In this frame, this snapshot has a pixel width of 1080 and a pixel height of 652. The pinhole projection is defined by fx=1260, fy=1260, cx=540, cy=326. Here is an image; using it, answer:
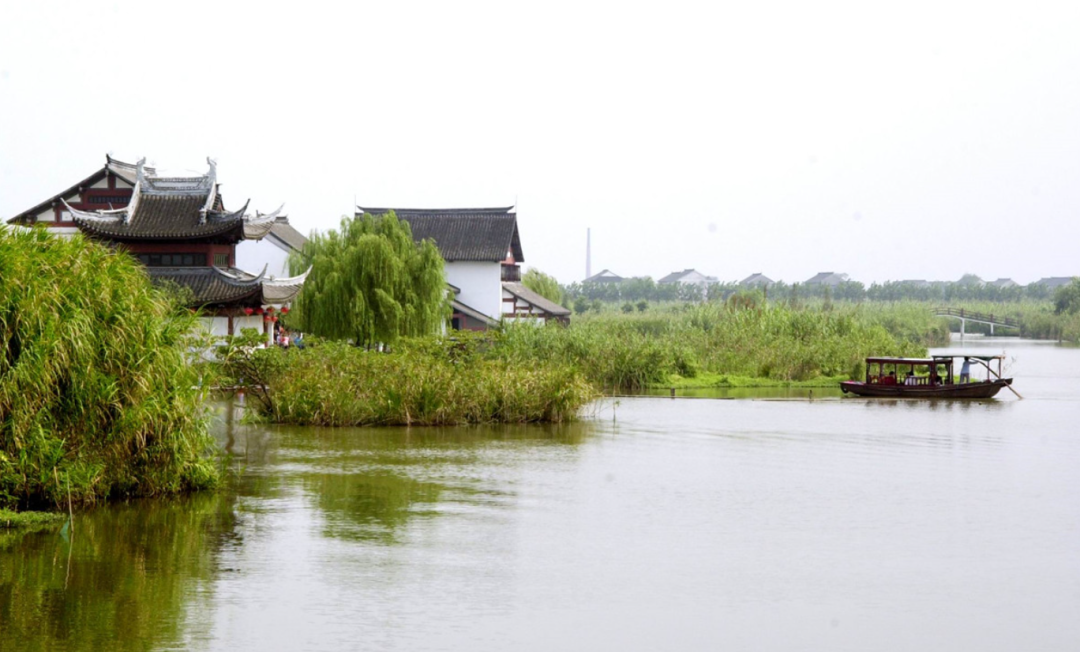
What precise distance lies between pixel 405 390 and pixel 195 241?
43.8 ft

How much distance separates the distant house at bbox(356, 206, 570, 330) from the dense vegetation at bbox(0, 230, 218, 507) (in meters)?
31.8

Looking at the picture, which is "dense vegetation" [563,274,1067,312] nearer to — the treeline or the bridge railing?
the treeline

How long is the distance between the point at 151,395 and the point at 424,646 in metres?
5.69

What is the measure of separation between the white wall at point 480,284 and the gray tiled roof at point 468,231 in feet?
1.46

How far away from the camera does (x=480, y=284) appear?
48062 mm

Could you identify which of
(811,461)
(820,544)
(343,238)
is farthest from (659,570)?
(343,238)

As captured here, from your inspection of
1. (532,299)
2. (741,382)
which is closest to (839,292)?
(532,299)

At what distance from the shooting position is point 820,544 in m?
12.5

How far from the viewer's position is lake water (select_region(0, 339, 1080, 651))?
9234 millimetres

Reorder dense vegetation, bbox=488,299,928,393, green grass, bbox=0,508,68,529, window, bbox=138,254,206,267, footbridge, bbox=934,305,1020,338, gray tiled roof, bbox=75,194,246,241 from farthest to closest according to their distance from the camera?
footbridge, bbox=934,305,1020,338, window, bbox=138,254,206,267, dense vegetation, bbox=488,299,928,393, gray tiled roof, bbox=75,194,246,241, green grass, bbox=0,508,68,529

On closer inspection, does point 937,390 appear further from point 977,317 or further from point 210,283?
point 977,317

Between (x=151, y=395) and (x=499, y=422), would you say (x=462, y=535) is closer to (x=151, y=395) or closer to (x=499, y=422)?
(x=151, y=395)

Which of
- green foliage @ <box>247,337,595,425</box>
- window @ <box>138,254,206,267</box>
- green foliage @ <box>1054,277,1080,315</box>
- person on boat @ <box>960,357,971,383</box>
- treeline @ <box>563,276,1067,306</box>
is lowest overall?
green foliage @ <box>247,337,595,425</box>

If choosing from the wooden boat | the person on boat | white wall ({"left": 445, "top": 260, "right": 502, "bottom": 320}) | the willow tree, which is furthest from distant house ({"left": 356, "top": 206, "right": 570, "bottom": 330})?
the person on boat
